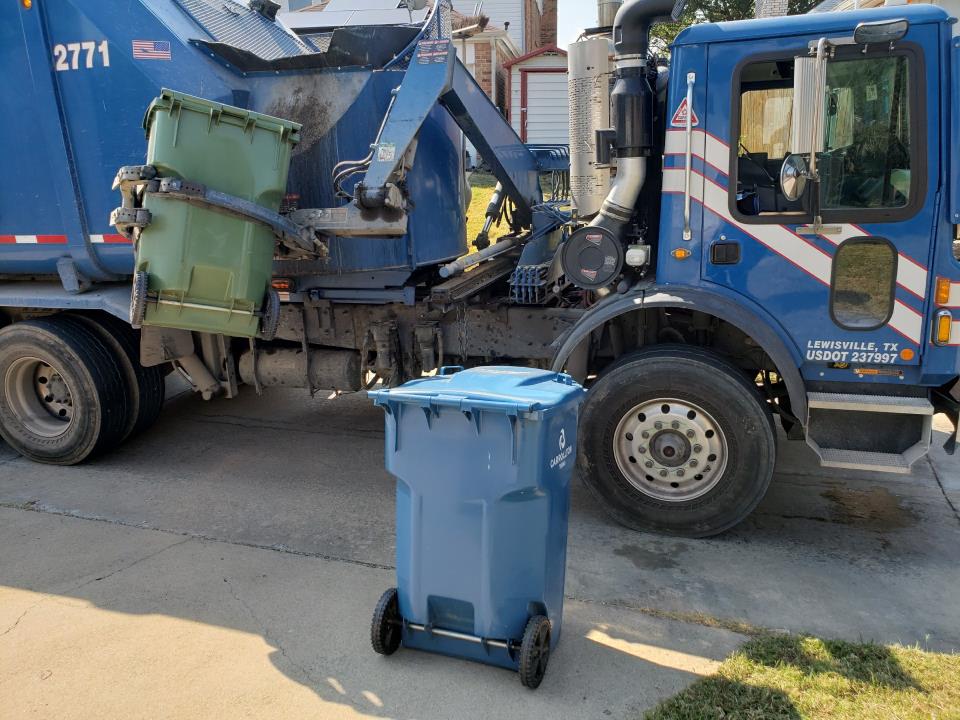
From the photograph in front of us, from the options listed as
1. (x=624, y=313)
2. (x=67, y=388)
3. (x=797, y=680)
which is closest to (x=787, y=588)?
(x=797, y=680)

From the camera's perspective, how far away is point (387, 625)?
3.19 m

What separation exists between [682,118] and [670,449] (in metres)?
1.72

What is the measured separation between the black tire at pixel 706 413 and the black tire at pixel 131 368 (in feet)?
11.1

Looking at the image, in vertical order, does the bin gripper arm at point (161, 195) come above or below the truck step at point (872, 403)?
above

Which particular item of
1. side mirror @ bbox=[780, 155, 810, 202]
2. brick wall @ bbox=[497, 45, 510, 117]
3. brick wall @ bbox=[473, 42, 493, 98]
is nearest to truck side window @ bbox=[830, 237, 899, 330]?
side mirror @ bbox=[780, 155, 810, 202]

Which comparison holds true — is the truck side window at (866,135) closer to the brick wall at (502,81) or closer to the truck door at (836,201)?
the truck door at (836,201)

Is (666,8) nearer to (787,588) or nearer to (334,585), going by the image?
(787,588)

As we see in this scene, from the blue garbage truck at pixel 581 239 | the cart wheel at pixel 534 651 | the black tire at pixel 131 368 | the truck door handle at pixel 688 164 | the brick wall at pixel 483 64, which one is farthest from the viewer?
the brick wall at pixel 483 64

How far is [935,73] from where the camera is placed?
3717mm

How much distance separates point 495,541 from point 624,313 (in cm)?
185

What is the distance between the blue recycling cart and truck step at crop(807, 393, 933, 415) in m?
1.57

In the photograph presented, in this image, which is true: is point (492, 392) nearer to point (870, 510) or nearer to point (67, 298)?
point (870, 510)

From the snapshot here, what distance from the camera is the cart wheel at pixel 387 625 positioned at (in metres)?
3.15

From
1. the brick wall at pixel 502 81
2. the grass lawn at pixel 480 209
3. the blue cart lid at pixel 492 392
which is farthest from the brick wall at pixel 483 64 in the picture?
the blue cart lid at pixel 492 392
